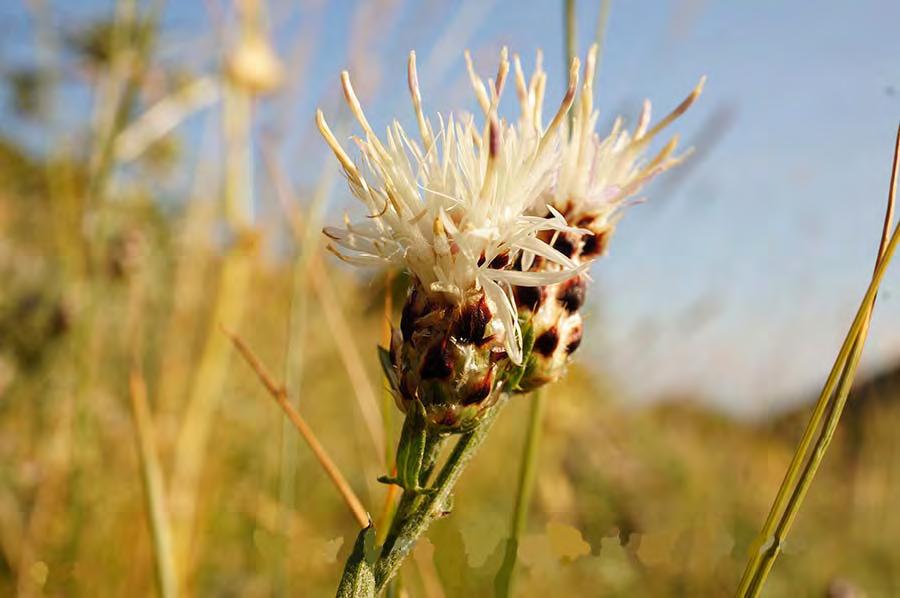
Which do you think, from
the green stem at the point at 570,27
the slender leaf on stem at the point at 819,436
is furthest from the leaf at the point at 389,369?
the green stem at the point at 570,27

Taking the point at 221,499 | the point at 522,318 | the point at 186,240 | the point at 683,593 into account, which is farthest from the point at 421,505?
the point at 683,593

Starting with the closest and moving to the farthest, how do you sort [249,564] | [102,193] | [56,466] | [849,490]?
[102,193] < [56,466] < [249,564] < [849,490]

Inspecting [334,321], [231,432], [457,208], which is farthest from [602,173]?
[231,432]

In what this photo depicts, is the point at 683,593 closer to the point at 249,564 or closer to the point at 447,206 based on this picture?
the point at 249,564

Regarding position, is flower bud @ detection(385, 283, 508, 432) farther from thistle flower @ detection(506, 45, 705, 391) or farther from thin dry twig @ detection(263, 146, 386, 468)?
thin dry twig @ detection(263, 146, 386, 468)

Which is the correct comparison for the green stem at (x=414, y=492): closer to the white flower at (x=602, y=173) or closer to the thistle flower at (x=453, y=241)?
the thistle flower at (x=453, y=241)

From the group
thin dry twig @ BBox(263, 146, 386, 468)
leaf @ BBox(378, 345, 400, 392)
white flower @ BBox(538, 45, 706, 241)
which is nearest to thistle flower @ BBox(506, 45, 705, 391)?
white flower @ BBox(538, 45, 706, 241)

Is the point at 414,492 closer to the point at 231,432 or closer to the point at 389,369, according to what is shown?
the point at 389,369

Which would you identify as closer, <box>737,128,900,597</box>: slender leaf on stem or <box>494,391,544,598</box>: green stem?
<box>737,128,900,597</box>: slender leaf on stem
